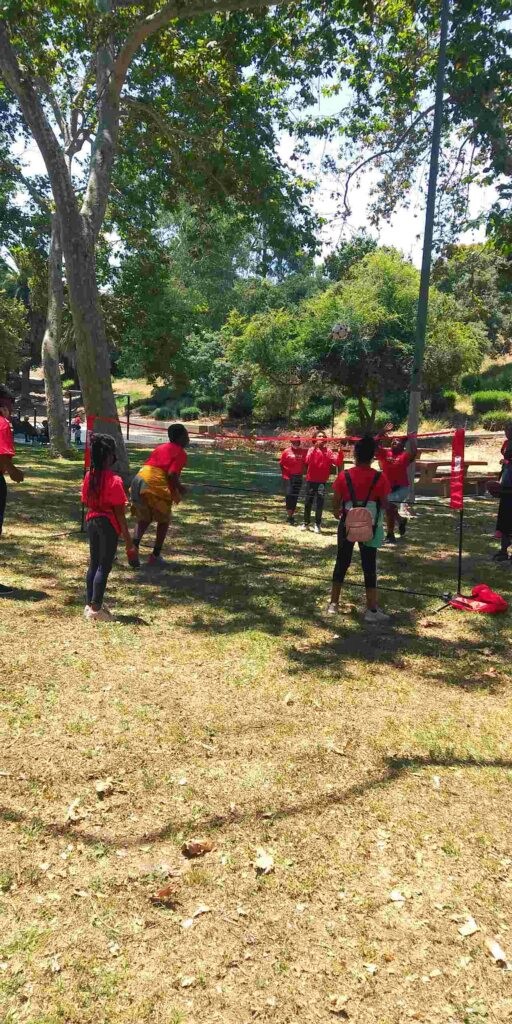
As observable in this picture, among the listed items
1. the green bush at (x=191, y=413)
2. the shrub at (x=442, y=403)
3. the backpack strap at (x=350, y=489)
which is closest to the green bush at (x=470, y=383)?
the shrub at (x=442, y=403)

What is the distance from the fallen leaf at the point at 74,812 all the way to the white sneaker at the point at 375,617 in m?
3.91

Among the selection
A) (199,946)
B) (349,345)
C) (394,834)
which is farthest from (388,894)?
(349,345)

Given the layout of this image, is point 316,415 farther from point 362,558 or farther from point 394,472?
point 362,558

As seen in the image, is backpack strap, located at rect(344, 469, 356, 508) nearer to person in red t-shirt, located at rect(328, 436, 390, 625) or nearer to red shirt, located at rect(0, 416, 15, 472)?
person in red t-shirt, located at rect(328, 436, 390, 625)

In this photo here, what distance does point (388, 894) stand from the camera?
10.4 feet

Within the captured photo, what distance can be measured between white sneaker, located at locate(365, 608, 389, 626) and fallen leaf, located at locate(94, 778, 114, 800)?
12.0 feet

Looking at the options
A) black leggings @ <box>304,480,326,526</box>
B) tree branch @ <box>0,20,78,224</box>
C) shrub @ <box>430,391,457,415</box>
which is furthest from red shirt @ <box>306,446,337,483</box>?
shrub @ <box>430,391,457,415</box>

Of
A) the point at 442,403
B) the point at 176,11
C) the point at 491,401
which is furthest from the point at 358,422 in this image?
the point at 176,11

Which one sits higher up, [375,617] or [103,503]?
[103,503]

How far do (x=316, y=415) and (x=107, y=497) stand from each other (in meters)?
29.9

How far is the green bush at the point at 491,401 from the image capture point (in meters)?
33.6

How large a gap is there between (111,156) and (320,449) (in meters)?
7.46

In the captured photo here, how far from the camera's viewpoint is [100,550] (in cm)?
627

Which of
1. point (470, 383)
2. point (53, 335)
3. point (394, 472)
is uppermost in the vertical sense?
point (53, 335)
